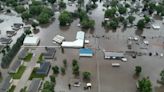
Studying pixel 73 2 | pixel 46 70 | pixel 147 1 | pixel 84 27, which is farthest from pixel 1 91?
pixel 147 1

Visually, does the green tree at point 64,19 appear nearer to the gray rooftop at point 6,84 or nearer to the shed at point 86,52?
the shed at point 86,52

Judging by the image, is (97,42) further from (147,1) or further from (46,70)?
(147,1)

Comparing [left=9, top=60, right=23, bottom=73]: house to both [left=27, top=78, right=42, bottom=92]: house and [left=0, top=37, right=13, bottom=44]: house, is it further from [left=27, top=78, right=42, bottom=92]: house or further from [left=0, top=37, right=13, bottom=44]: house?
[left=0, top=37, right=13, bottom=44]: house

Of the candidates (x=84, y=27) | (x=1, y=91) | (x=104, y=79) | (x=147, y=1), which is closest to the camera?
(x=1, y=91)

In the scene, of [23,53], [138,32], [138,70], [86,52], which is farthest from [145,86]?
[23,53]

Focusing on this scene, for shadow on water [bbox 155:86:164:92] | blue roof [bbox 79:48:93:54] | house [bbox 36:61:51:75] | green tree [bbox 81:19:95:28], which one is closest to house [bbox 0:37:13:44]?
house [bbox 36:61:51:75]

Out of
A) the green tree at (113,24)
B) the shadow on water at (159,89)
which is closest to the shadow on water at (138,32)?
the green tree at (113,24)

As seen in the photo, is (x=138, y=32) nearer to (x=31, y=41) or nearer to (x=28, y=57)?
(x=31, y=41)
